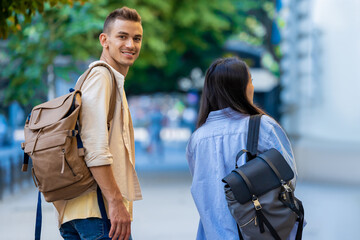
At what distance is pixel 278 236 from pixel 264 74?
17.4 m

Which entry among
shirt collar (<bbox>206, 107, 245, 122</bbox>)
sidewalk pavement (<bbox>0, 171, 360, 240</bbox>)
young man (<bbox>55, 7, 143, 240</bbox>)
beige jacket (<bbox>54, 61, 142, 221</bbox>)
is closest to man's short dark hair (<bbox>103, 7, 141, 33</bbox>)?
young man (<bbox>55, 7, 143, 240</bbox>)

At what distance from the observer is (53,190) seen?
256 cm

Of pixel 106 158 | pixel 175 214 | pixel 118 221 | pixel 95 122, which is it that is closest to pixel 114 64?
pixel 95 122

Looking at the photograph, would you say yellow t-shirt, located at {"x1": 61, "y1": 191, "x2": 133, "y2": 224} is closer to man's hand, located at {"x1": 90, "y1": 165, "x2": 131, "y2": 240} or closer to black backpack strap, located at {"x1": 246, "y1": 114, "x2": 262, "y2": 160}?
man's hand, located at {"x1": 90, "y1": 165, "x2": 131, "y2": 240}

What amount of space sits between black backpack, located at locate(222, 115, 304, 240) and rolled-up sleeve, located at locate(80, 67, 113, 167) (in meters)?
0.63

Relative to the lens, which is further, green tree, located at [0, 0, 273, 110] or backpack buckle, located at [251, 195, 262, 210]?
green tree, located at [0, 0, 273, 110]

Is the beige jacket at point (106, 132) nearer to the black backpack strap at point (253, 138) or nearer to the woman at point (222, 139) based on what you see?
the woman at point (222, 139)

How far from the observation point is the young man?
2557 mm

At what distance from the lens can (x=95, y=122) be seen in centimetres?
257

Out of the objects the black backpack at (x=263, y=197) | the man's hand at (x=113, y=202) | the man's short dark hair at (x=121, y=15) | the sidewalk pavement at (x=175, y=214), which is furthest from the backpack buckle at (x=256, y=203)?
the sidewalk pavement at (x=175, y=214)

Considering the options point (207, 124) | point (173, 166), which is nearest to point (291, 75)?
point (173, 166)

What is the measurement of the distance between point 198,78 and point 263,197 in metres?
17.1

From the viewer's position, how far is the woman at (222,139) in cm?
287

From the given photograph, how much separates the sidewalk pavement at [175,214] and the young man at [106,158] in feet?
15.2
